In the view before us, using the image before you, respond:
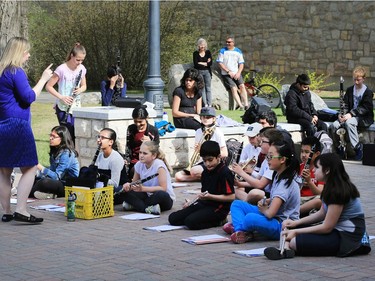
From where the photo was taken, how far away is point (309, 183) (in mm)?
9906

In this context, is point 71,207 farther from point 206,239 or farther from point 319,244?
point 319,244

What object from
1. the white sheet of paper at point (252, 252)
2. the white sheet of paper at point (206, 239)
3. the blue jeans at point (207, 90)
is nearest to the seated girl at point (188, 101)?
the white sheet of paper at point (206, 239)

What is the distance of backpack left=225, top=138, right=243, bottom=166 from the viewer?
12695mm

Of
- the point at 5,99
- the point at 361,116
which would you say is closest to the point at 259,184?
the point at 5,99

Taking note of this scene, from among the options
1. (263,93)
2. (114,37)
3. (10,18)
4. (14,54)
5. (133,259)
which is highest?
(10,18)

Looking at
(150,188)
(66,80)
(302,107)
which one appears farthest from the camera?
(302,107)

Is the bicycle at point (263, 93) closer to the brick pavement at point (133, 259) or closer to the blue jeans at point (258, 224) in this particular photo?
the brick pavement at point (133, 259)

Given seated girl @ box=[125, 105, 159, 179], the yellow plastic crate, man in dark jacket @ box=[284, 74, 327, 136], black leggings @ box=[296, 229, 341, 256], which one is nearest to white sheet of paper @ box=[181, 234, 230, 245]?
black leggings @ box=[296, 229, 341, 256]

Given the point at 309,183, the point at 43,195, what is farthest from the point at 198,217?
the point at 43,195

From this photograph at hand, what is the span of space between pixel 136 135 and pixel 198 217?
3.19 meters

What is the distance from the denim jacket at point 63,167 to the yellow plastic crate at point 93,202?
50.3 inches

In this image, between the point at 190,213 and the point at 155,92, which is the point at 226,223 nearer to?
the point at 190,213

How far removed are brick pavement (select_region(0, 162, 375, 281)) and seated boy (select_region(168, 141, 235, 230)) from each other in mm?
122

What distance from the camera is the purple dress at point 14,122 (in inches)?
396
